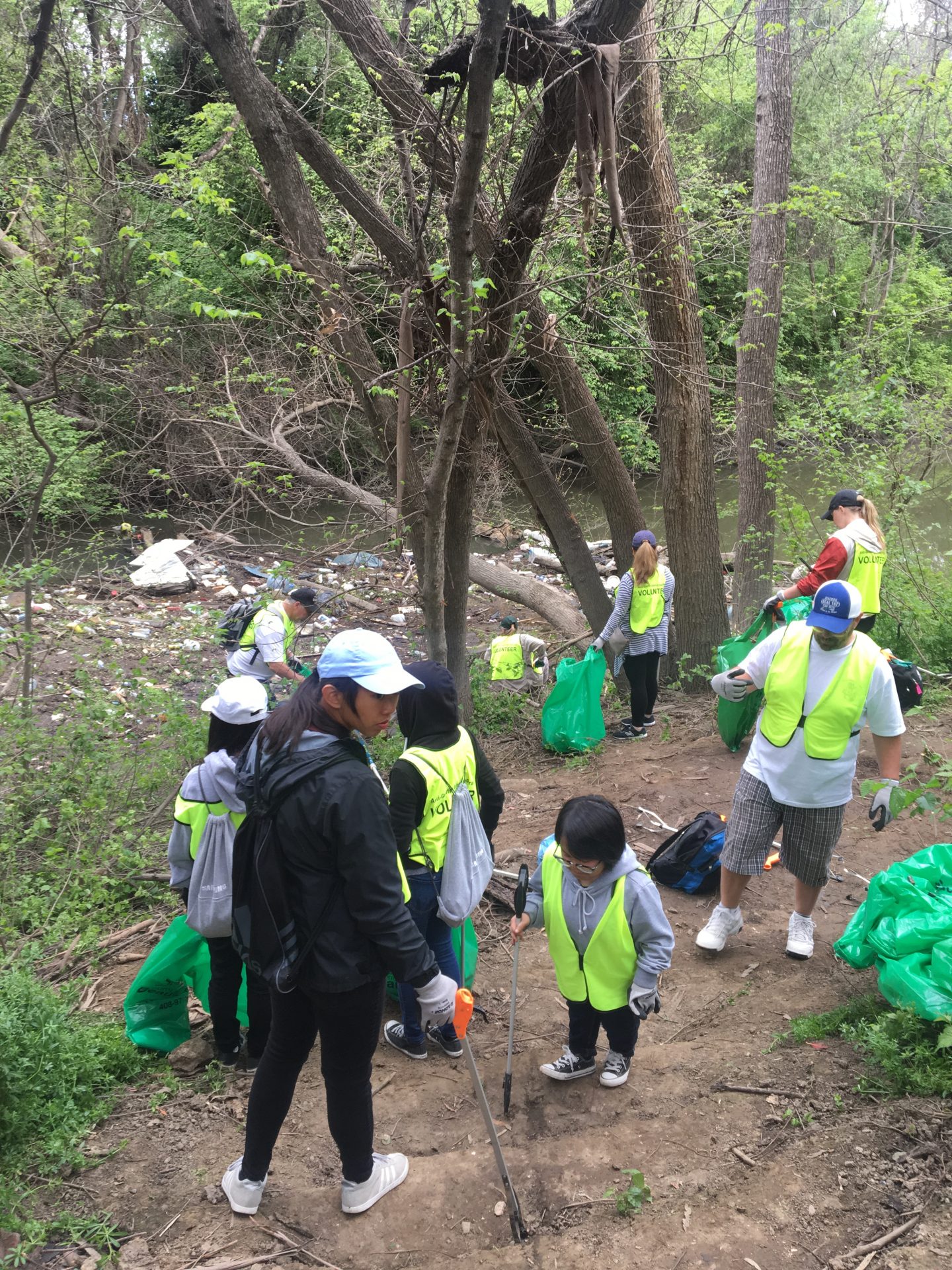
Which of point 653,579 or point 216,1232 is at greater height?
point 653,579

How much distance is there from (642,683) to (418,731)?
4.05m

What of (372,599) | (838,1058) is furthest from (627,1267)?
(372,599)

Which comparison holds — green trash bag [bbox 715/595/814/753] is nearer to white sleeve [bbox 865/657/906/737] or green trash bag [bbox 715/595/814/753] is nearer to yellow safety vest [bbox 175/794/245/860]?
white sleeve [bbox 865/657/906/737]

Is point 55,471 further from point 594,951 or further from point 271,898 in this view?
point 594,951

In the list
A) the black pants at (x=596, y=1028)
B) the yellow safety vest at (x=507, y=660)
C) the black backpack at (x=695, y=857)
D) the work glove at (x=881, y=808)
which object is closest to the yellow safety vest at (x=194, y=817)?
the black pants at (x=596, y=1028)

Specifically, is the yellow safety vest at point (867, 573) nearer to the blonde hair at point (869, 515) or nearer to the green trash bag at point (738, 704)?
the blonde hair at point (869, 515)

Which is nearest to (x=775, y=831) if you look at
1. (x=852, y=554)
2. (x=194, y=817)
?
(x=194, y=817)

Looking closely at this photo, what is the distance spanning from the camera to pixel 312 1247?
2398 millimetres

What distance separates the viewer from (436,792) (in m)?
3.04

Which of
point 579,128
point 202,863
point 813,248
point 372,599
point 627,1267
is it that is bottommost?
point 372,599

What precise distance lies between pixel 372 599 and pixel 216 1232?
958 cm

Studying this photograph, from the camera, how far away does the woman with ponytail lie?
6.50m

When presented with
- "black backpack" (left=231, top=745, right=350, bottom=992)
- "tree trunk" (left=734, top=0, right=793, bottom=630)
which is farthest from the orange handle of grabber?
"tree trunk" (left=734, top=0, right=793, bottom=630)

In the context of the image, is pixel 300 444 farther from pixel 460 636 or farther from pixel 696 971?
pixel 696 971
